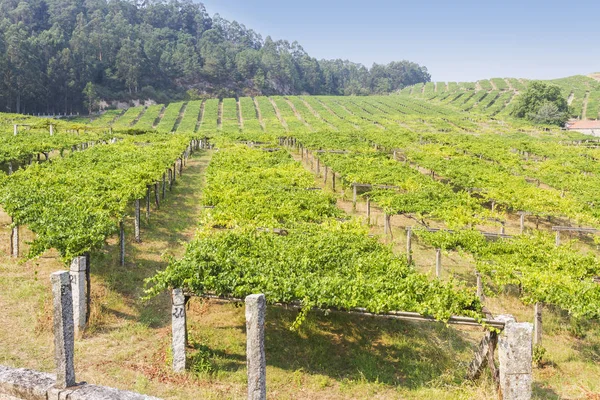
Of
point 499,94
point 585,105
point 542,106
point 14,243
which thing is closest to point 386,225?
point 14,243

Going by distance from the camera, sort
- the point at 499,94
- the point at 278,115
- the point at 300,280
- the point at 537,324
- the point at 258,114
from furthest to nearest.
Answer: the point at 499,94 < the point at 258,114 < the point at 278,115 < the point at 537,324 < the point at 300,280

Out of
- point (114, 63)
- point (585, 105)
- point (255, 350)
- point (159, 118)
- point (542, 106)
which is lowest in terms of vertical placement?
point (255, 350)

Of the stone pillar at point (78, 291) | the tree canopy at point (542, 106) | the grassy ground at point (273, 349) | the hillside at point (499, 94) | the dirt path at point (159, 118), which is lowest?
the grassy ground at point (273, 349)

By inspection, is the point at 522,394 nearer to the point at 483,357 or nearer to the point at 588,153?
the point at 483,357

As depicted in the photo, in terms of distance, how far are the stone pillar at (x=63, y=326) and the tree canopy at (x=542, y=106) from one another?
378 feet

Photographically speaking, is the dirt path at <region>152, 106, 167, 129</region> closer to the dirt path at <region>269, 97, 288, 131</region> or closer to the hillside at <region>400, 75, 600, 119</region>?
the dirt path at <region>269, 97, 288, 131</region>

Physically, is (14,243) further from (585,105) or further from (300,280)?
(585,105)

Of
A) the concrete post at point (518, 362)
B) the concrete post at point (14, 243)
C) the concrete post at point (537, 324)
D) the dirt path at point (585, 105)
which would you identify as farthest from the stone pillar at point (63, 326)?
the dirt path at point (585, 105)

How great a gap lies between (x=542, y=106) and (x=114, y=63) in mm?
121924

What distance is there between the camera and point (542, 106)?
102 metres

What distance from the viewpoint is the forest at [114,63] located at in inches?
3583

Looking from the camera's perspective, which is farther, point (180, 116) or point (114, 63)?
point (114, 63)

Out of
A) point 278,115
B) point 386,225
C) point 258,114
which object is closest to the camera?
point 386,225

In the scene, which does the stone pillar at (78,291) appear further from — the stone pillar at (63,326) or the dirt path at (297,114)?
the dirt path at (297,114)
